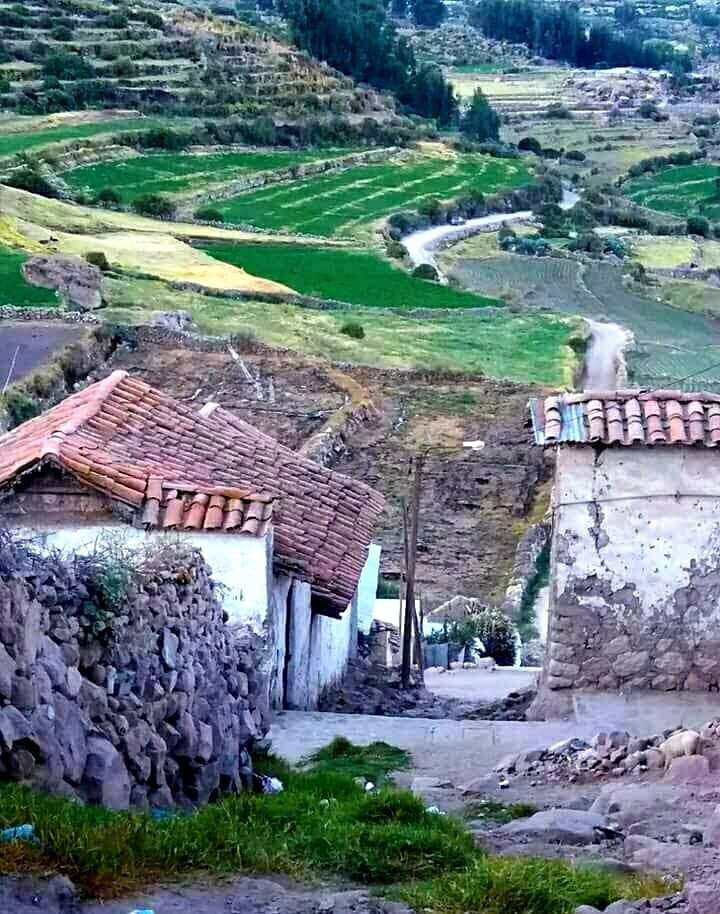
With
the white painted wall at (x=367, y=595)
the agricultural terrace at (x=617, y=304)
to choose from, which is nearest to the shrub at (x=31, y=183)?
the agricultural terrace at (x=617, y=304)

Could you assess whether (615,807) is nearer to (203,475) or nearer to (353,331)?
(203,475)

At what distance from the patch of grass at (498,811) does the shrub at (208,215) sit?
59941 millimetres

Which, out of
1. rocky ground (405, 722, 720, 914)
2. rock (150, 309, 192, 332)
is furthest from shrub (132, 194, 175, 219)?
rocky ground (405, 722, 720, 914)

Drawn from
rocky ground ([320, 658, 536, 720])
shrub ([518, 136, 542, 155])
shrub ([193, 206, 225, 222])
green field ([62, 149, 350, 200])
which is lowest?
rocky ground ([320, 658, 536, 720])

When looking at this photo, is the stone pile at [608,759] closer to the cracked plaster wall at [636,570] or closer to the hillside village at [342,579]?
the hillside village at [342,579]

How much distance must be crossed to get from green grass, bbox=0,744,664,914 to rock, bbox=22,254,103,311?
120ft

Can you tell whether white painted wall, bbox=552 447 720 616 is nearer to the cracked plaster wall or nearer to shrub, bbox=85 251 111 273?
the cracked plaster wall

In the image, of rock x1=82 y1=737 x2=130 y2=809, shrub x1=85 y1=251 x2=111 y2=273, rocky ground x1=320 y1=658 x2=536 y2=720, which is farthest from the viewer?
shrub x1=85 y1=251 x2=111 y2=273

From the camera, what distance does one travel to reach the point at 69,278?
4556 cm

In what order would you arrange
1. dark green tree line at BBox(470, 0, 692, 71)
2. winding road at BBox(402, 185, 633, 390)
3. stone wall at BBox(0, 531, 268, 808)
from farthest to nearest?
dark green tree line at BBox(470, 0, 692, 71), winding road at BBox(402, 185, 633, 390), stone wall at BBox(0, 531, 268, 808)

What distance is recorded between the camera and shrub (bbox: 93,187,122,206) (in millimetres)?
67000

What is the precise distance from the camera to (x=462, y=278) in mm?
65062

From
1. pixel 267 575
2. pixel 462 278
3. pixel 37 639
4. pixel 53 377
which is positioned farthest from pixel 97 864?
pixel 462 278

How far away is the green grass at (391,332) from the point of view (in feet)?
140
